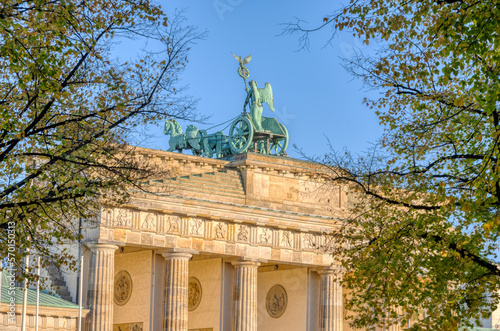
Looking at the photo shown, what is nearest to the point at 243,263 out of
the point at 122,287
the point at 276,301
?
the point at 122,287

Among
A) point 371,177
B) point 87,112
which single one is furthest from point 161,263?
point 87,112

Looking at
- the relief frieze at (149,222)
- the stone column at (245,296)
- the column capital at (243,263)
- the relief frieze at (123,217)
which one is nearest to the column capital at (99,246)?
the relief frieze at (123,217)

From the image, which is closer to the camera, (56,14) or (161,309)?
(56,14)

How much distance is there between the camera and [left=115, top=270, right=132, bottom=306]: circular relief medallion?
153 feet

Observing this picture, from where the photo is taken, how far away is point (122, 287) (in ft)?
154

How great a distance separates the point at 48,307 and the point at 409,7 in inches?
991

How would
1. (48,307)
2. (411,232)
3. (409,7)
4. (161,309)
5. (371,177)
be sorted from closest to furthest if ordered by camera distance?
(409,7) → (411,232) → (371,177) → (48,307) → (161,309)

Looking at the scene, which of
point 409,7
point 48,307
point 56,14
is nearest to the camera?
point 56,14

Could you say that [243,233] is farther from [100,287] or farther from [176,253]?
[100,287]

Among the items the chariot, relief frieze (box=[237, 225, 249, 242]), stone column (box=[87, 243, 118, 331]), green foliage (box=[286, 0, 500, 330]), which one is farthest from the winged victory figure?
green foliage (box=[286, 0, 500, 330])

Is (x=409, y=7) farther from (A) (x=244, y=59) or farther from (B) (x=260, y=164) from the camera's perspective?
(A) (x=244, y=59)

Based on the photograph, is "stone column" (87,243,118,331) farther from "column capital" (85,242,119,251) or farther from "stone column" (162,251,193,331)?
"stone column" (162,251,193,331)

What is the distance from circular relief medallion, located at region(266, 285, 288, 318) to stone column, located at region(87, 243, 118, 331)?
544 inches

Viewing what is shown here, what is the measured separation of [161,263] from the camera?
4600 centimetres
